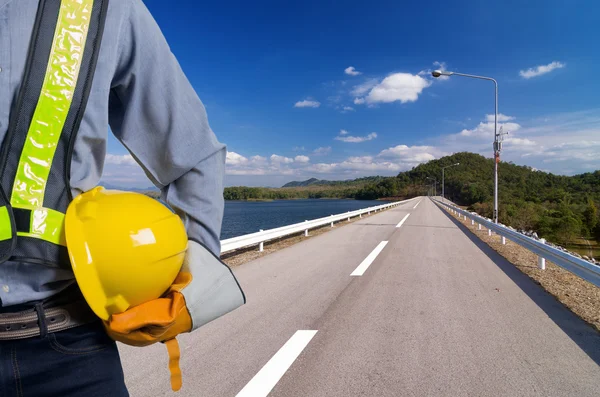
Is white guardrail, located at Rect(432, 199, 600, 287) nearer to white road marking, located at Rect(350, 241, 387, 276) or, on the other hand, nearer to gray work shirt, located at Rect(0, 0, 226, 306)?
white road marking, located at Rect(350, 241, 387, 276)

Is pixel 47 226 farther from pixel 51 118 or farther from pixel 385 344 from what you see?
pixel 385 344

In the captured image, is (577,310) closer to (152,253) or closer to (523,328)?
(523,328)

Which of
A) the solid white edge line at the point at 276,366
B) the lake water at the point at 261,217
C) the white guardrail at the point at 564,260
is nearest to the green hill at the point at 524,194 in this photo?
the lake water at the point at 261,217

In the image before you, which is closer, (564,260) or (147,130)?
(147,130)

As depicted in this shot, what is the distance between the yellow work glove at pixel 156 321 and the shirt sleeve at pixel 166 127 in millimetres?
187

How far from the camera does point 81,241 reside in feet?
3.15

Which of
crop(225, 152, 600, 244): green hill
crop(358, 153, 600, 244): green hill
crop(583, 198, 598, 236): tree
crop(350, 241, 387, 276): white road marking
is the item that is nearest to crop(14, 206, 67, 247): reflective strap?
crop(350, 241, 387, 276): white road marking

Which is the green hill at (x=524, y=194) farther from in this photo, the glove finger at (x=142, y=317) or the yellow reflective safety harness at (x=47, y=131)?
the yellow reflective safety harness at (x=47, y=131)

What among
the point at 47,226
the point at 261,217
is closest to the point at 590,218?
the point at 261,217

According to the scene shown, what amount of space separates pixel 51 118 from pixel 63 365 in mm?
627

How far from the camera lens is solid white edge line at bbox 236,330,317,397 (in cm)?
298

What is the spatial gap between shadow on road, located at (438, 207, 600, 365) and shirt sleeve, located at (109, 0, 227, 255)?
13.4 feet

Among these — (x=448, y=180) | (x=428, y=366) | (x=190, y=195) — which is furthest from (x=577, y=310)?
(x=448, y=180)

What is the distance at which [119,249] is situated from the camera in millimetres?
995
